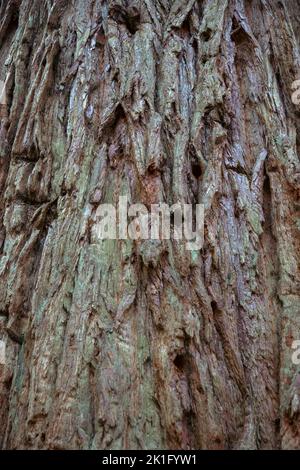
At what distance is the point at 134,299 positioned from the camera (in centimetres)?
310

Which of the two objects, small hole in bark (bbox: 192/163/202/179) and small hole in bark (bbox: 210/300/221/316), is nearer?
small hole in bark (bbox: 210/300/221/316)

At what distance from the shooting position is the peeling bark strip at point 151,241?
2857mm

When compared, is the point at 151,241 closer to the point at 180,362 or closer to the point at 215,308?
the point at 215,308

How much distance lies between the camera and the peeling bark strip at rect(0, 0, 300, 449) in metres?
2.86

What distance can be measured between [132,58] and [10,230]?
1.60 metres

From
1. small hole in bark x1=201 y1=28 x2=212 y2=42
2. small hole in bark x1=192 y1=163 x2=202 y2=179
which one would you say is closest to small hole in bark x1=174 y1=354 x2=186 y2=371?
small hole in bark x1=192 y1=163 x2=202 y2=179

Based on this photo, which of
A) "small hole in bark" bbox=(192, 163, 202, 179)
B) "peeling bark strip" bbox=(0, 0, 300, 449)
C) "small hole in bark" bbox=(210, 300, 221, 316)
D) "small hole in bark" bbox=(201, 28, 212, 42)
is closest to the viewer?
"peeling bark strip" bbox=(0, 0, 300, 449)

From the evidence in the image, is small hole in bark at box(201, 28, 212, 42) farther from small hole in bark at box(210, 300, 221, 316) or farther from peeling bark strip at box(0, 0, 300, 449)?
small hole in bark at box(210, 300, 221, 316)

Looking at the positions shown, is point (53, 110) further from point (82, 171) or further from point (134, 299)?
point (134, 299)

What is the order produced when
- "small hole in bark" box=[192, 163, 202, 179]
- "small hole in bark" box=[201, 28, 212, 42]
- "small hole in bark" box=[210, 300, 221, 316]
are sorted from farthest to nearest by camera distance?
"small hole in bark" box=[201, 28, 212, 42] < "small hole in bark" box=[192, 163, 202, 179] < "small hole in bark" box=[210, 300, 221, 316]

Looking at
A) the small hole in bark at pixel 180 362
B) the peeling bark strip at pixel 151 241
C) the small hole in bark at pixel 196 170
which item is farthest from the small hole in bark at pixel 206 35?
the small hole in bark at pixel 180 362

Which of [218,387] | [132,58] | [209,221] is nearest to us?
[218,387]

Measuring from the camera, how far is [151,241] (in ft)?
10.5

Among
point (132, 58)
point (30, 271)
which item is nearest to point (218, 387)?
point (30, 271)
